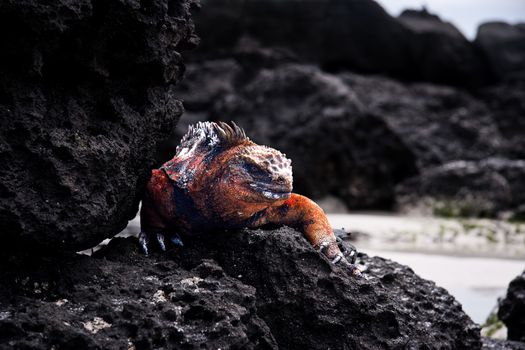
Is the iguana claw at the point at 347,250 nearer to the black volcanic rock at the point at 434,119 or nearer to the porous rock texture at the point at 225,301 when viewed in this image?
the porous rock texture at the point at 225,301

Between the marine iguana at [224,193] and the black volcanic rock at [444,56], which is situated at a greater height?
the black volcanic rock at [444,56]

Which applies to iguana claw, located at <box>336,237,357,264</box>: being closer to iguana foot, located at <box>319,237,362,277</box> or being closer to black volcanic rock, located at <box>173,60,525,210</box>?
iguana foot, located at <box>319,237,362,277</box>

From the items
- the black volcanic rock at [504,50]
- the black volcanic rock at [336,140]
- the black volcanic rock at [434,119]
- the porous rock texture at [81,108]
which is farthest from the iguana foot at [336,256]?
the black volcanic rock at [504,50]

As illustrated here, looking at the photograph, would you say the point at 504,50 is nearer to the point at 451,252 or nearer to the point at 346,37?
the point at 346,37

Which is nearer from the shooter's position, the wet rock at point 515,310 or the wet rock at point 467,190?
the wet rock at point 515,310

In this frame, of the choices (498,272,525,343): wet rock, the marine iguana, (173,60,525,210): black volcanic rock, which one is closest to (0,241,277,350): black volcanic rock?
the marine iguana

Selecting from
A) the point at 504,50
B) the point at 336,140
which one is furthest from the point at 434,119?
the point at 504,50

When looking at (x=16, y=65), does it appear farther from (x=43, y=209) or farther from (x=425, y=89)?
(x=425, y=89)
